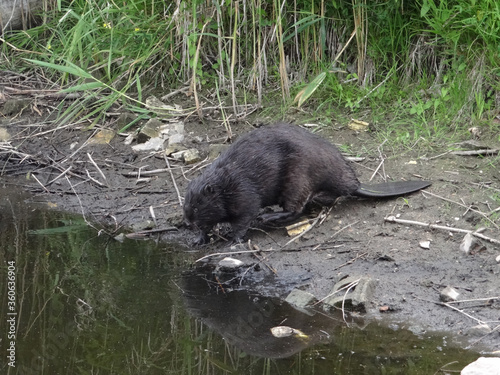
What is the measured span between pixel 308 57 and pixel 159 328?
3290 millimetres

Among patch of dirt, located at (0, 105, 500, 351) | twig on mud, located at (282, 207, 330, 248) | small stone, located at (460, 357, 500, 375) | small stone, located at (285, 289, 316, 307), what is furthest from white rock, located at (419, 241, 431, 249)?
small stone, located at (460, 357, 500, 375)

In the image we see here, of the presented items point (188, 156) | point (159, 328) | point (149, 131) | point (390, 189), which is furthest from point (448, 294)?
point (149, 131)

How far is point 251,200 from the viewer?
4434 millimetres

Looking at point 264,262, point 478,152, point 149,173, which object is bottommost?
point 264,262

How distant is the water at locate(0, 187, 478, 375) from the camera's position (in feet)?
10.2

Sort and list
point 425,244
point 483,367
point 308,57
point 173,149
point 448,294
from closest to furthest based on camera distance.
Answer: point 483,367 < point 448,294 < point 425,244 < point 173,149 < point 308,57

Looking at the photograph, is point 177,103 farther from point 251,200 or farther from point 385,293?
point 385,293

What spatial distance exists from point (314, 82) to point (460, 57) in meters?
1.18

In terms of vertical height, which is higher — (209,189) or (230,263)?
(209,189)

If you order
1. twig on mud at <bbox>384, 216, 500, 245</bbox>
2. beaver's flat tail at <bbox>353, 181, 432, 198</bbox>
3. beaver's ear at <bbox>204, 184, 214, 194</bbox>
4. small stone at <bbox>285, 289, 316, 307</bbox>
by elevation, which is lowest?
small stone at <bbox>285, 289, 316, 307</bbox>

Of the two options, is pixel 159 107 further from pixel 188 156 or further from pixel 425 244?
pixel 425 244

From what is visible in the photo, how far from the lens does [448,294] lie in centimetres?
362

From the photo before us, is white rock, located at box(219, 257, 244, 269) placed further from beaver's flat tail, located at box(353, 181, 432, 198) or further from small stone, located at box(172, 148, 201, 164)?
small stone, located at box(172, 148, 201, 164)

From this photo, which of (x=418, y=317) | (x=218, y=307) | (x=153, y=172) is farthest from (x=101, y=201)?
(x=418, y=317)
